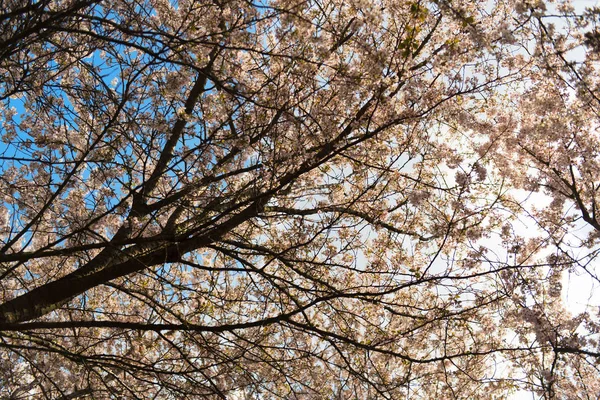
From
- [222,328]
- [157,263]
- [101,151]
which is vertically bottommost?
[222,328]

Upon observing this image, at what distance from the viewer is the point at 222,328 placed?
15.4ft

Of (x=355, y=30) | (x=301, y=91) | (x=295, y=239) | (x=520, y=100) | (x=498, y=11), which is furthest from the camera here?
(x=520, y=100)

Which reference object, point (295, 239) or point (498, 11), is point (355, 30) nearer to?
point (498, 11)

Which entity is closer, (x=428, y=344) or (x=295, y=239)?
(x=295, y=239)

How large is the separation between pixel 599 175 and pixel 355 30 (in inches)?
199

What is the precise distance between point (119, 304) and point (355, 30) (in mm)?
6079

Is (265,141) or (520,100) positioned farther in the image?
(520,100)

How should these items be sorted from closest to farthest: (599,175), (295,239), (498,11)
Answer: (498,11), (295,239), (599,175)

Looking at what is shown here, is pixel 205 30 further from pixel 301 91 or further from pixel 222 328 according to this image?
pixel 222 328

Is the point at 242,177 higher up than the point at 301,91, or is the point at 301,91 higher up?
the point at 301,91

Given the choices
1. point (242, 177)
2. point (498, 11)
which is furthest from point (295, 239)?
point (498, 11)

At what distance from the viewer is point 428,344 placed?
7395mm

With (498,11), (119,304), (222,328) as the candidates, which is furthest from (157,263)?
(498,11)

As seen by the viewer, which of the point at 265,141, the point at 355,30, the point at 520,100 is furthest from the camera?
the point at 520,100
